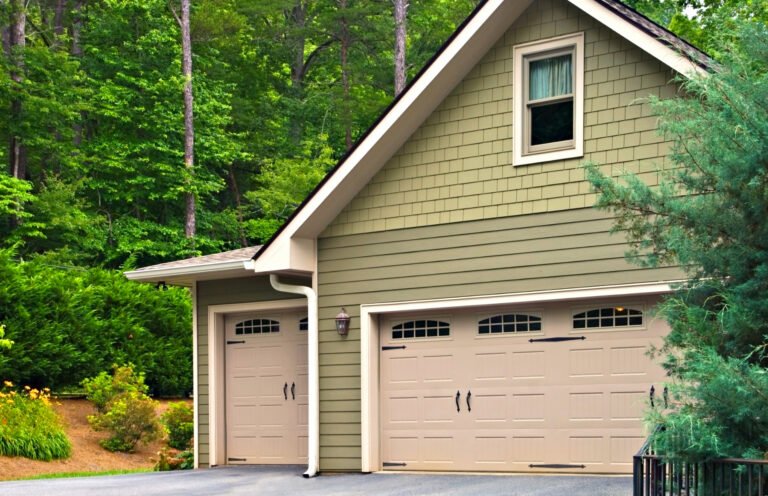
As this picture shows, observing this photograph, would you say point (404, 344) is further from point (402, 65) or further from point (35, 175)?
point (35, 175)

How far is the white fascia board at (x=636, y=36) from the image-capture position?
440 inches

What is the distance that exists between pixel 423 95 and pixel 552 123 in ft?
5.18

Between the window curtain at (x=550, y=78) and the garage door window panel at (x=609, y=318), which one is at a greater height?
the window curtain at (x=550, y=78)

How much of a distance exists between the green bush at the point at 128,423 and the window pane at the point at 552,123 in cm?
991

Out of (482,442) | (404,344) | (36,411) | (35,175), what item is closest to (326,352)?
(404,344)

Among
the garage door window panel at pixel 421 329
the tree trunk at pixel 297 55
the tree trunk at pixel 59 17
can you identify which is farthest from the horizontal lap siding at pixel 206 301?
the tree trunk at pixel 59 17

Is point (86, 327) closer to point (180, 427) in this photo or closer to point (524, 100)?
point (180, 427)

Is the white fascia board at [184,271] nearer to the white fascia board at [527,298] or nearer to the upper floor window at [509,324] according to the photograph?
the white fascia board at [527,298]

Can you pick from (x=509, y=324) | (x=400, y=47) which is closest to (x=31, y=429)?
(x=509, y=324)

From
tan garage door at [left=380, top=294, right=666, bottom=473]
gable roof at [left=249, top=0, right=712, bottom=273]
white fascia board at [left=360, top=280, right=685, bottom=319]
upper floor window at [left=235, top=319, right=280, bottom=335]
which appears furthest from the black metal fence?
upper floor window at [left=235, top=319, right=280, bottom=335]

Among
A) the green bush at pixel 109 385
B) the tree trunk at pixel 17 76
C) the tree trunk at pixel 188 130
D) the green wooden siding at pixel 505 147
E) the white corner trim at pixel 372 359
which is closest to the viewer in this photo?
the green wooden siding at pixel 505 147

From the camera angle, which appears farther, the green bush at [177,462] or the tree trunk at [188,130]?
the tree trunk at [188,130]

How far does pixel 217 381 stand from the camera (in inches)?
620

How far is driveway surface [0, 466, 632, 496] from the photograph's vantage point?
1110 cm
